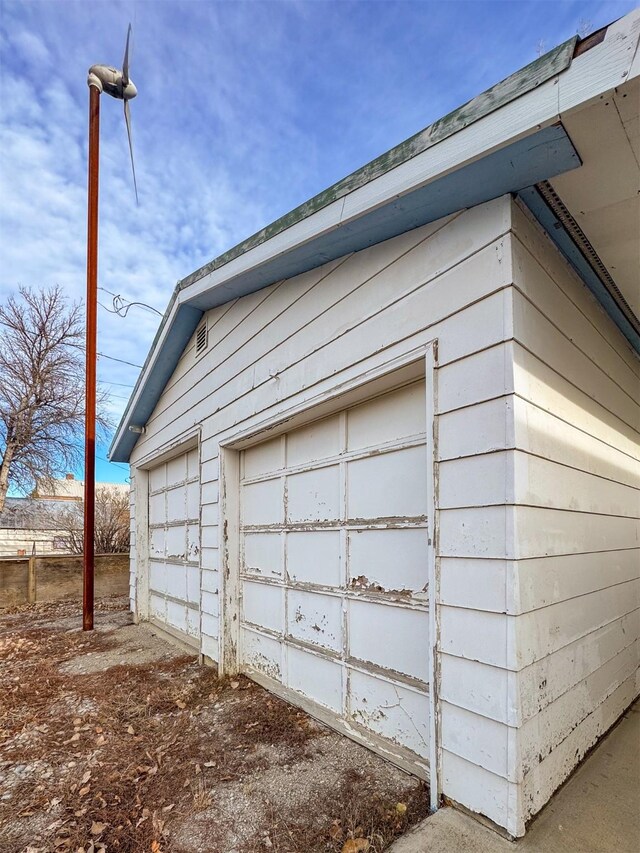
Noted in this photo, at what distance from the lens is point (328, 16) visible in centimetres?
344

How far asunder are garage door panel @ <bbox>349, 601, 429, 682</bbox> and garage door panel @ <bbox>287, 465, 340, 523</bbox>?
1.95 ft

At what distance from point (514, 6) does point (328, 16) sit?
1.70 meters

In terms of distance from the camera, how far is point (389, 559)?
2416 millimetres

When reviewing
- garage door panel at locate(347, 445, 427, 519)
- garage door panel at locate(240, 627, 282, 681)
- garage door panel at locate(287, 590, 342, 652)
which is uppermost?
garage door panel at locate(347, 445, 427, 519)

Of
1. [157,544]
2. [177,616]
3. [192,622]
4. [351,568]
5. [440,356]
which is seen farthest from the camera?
[157,544]

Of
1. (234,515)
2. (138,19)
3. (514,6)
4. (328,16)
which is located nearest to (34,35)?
(138,19)

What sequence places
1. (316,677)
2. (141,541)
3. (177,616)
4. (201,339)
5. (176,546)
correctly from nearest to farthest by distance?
1. (316,677)
2. (201,339)
3. (177,616)
4. (176,546)
5. (141,541)

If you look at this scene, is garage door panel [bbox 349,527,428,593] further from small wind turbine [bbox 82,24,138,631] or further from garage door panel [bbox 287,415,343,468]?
small wind turbine [bbox 82,24,138,631]

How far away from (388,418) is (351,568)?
944 mm

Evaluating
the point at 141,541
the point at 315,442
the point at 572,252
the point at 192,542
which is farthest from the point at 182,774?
the point at 141,541

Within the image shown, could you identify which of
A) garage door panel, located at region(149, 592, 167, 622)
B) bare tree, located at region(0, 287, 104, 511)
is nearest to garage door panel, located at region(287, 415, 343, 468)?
garage door panel, located at region(149, 592, 167, 622)

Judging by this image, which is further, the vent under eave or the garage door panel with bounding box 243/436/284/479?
the vent under eave

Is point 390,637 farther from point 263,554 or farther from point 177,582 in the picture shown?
point 177,582

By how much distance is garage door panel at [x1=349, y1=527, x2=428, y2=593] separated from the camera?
2.24 metres
